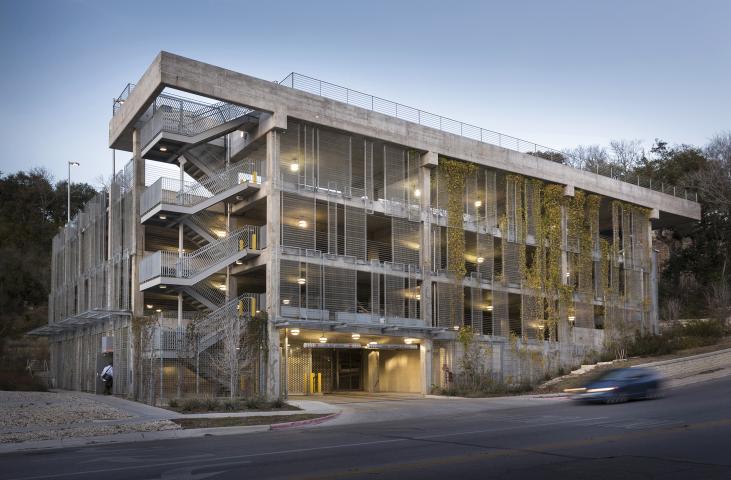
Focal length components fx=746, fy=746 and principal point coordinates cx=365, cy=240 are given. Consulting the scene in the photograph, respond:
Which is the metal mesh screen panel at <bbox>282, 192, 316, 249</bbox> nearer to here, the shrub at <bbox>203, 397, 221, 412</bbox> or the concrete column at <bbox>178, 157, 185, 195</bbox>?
the concrete column at <bbox>178, 157, 185, 195</bbox>

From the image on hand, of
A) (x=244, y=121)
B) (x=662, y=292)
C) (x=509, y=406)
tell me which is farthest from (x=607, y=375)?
(x=662, y=292)

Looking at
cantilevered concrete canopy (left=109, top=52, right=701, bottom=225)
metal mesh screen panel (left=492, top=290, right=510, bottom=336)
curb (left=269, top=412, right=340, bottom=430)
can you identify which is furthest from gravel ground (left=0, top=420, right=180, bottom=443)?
metal mesh screen panel (left=492, top=290, right=510, bottom=336)

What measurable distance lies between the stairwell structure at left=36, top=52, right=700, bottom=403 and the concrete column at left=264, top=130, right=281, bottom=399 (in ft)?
0.31

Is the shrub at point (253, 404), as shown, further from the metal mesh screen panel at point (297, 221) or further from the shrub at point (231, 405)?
the metal mesh screen panel at point (297, 221)

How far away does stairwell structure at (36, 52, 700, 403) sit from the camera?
120ft

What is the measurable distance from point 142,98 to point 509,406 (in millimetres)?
23570

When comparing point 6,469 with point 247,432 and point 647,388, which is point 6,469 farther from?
point 647,388

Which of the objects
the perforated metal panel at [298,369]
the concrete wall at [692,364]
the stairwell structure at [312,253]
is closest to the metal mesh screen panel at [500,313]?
the stairwell structure at [312,253]

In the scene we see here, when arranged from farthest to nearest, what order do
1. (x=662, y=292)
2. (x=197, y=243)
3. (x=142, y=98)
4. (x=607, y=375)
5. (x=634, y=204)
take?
(x=662, y=292) → (x=634, y=204) → (x=197, y=243) → (x=142, y=98) → (x=607, y=375)

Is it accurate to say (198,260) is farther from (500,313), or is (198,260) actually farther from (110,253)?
(500,313)

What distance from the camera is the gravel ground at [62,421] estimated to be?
20.0 meters

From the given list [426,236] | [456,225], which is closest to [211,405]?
[426,236]

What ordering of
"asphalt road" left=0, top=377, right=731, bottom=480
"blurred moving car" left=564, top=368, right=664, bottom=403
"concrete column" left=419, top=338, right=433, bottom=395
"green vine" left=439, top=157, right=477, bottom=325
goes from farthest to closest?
"green vine" left=439, top=157, right=477, bottom=325
"concrete column" left=419, top=338, right=433, bottom=395
"blurred moving car" left=564, top=368, right=664, bottom=403
"asphalt road" left=0, top=377, right=731, bottom=480

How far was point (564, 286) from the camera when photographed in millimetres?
50562
